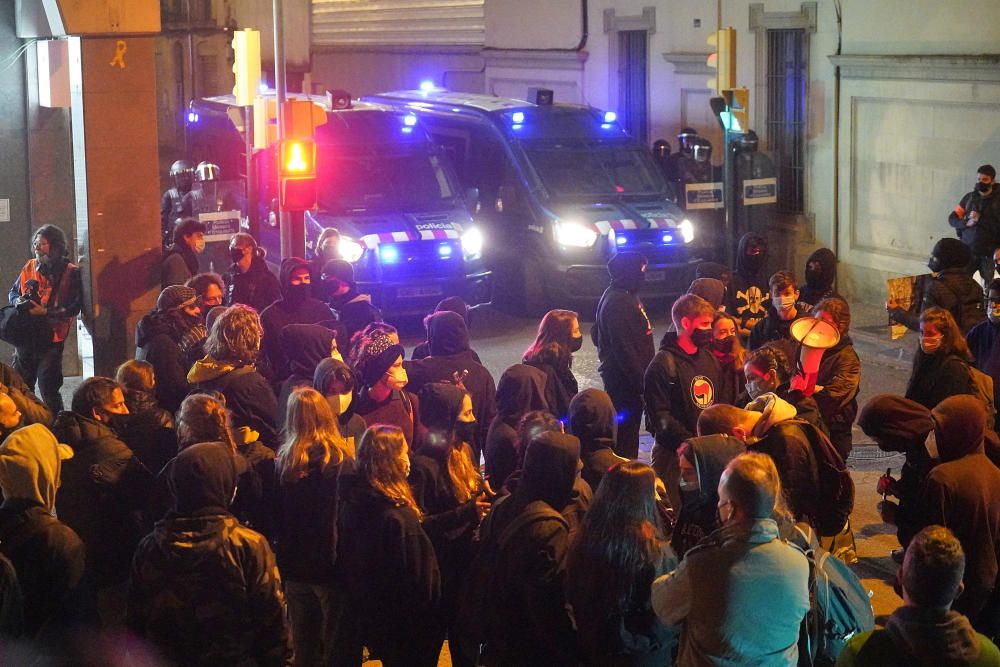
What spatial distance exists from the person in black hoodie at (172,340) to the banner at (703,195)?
9051mm

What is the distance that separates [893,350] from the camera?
14.8 m

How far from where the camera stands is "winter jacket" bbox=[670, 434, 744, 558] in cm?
553

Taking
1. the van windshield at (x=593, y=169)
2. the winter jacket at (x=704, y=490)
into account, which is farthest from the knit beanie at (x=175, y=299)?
the van windshield at (x=593, y=169)

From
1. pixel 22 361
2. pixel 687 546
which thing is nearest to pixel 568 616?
pixel 687 546

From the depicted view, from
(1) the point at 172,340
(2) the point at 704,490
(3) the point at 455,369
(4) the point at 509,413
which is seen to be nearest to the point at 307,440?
(4) the point at 509,413

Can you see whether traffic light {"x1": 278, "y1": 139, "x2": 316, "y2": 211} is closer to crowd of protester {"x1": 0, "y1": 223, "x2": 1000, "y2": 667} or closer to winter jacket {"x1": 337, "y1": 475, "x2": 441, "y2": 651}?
crowd of protester {"x1": 0, "y1": 223, "x2": 1000, "y2": 667}

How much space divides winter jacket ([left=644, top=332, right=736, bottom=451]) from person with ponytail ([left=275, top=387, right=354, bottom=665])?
2.45 meters

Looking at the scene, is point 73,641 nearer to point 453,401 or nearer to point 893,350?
point 453,401

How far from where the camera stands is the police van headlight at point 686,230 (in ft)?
53.3

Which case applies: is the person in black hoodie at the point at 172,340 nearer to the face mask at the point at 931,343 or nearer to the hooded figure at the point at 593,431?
the hooded figure at the point at 593,431

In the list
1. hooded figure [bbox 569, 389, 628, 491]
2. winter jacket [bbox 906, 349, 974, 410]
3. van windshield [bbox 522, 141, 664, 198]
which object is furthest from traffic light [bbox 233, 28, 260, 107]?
hooded figure [bbox 569, 389, 628, 491]

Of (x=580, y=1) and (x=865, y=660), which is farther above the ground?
(x=580, y=1)

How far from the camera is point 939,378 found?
25.2 ft

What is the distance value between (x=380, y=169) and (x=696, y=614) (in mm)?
11957
